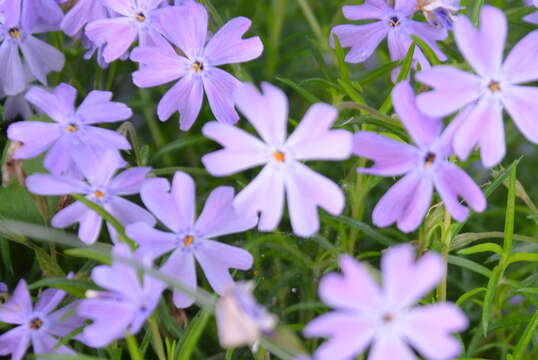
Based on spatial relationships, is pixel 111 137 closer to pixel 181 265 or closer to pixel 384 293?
pixel 181 265

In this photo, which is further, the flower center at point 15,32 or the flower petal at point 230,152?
the flower center at point 15,32

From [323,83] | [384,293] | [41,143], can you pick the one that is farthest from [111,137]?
[384,293]

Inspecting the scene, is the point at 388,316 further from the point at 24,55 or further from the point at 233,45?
the point at 24,55

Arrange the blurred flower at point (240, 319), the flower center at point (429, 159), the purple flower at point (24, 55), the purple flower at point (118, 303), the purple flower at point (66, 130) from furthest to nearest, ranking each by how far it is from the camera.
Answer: the purple flower at point (24, 55) → the purple flower at point (66, 130) → the flower center at point (429, 159) → the purple flower at point (118, 303) → the blurred flower at point (240, 319)

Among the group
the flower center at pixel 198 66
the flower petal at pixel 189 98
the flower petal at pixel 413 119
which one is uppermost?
the flower center at pixel 198 66

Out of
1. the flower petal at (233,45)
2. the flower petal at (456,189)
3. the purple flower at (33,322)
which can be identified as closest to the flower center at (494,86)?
the flower petal at (456,189)

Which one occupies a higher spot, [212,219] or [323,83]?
[323,83]

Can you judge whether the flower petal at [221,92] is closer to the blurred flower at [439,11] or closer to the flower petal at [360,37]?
the flower petal at [360,37]
